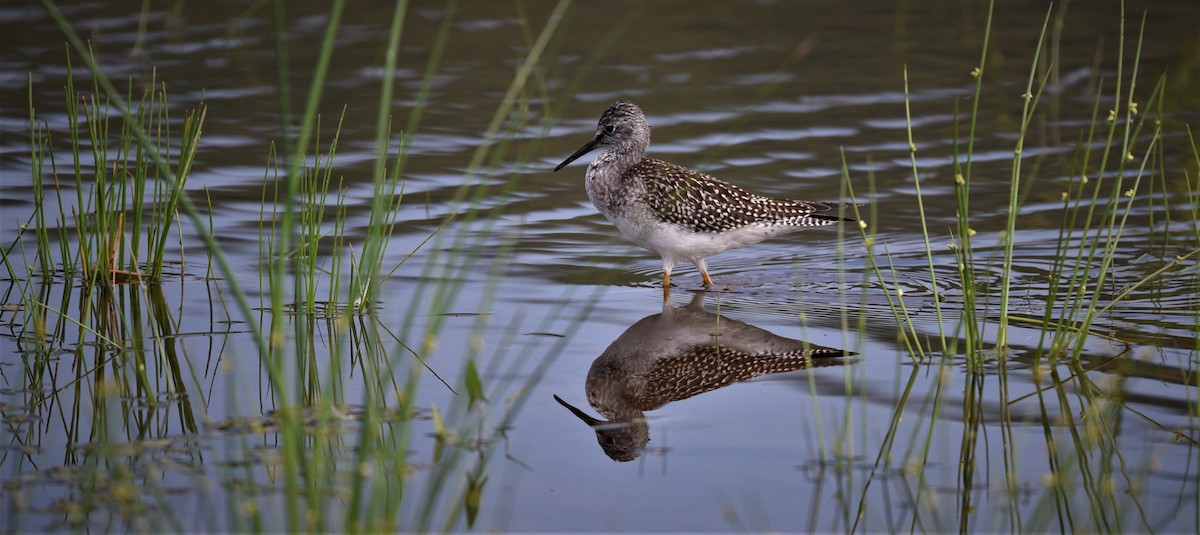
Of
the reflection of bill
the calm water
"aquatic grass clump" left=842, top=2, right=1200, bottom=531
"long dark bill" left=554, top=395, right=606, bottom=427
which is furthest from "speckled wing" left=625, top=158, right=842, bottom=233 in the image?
"long dark bill" left=554, top=395, right=606, bottom=427

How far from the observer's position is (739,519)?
183 inches

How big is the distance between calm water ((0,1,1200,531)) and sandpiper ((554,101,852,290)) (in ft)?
1.04

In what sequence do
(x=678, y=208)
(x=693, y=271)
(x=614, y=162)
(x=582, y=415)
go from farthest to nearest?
(x=693, y=271) < (x=614, y=162) < (x=678, y=208) < (x=582, y=415)

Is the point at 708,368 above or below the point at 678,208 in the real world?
below

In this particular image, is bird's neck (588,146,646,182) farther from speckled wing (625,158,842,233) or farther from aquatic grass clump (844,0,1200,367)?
aquatic grass clump (844,0,1200,367)

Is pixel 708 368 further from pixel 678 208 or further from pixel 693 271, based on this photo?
pixel 693 271

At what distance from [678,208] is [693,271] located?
3.21 feet

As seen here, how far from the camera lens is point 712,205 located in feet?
27.1

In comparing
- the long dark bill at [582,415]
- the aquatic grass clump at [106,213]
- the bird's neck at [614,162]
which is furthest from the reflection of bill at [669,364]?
the aquatic grass clump at [106,213]

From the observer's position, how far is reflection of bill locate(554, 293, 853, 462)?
5738 millimetres

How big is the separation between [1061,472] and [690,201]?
3.83 m

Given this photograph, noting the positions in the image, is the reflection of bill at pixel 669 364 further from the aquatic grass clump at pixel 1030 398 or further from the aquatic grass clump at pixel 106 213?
the aquatic grass clump at pixel 106 213

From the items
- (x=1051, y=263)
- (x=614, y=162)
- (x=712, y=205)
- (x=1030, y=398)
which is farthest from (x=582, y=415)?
(x=1051, y=263)

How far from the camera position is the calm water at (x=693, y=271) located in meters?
4.84
